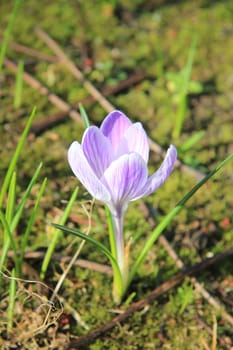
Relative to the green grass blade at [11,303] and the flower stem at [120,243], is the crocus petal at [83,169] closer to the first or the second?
the flower stem at [120,243]

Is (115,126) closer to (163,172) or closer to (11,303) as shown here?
(163,172)

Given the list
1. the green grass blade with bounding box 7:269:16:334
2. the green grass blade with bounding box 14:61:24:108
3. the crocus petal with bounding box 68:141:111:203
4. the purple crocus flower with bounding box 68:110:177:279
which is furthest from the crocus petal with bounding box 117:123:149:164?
the green grass blade with bounding box 14:61:24:108

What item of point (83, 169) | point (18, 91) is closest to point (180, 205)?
point (83, 169)

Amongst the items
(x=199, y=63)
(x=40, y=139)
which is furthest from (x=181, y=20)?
(x=40, y=139)

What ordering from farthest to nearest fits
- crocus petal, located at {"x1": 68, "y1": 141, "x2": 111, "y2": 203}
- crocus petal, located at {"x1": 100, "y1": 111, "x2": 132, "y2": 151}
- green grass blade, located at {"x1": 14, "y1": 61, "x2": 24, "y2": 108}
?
1. green grass blade, located at {"x1": 14, "y1": 61, "x2": 24, "y2": 108}
2. crocus petal, located at {"x1": 100, "y1": 111, "x2": 132, "y2": 151}
3. crocus petal, located at {"x1": 68, "y1": 141, "x2": 111, "y2": 203}

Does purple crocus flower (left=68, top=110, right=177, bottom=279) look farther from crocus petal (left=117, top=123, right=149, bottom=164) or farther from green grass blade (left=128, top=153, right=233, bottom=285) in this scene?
green grass blade (left=128, top=153, right=233, bottom=285)
